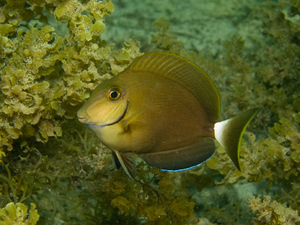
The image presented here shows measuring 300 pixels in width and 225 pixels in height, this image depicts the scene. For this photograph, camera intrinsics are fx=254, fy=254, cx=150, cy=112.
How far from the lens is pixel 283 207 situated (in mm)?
2578

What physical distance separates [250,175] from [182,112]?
1867 millimetres

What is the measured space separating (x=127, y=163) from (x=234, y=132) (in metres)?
0.75

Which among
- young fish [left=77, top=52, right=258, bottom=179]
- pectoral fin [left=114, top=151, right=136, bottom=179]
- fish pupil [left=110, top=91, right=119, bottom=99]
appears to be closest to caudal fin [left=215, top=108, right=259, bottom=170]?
young fish [left=77, top=52, right=258, bottom=179]

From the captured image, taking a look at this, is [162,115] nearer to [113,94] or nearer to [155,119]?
[155,119]

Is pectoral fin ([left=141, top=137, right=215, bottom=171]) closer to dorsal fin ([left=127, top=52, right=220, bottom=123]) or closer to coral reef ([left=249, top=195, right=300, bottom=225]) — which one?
dorsal fin ([left=127, top=52, right=220, bottom=123])

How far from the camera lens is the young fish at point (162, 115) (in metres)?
1.66

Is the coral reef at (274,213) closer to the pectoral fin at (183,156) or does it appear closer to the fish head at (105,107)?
the pectoral fin at (183,156)

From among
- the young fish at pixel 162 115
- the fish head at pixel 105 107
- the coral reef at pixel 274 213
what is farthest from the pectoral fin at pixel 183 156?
the coral reef at pixel 274 213

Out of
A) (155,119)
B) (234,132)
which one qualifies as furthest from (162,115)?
(234,132)

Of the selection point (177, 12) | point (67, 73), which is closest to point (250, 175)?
point (67, 73)

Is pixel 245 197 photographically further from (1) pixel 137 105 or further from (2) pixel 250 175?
(1) pixel 137 105

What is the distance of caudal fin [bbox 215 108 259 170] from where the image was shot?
1625 mm

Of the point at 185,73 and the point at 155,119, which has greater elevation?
the point at 185,73

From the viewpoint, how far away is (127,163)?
1759 millimetres
